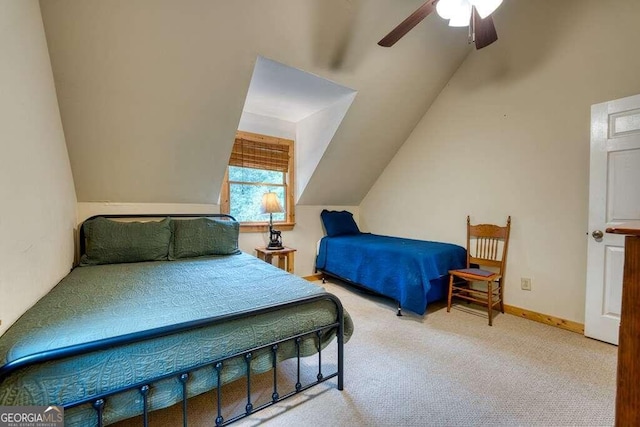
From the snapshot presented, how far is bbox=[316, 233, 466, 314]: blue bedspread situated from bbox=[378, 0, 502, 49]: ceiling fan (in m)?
1.84

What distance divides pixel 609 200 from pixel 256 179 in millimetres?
3544

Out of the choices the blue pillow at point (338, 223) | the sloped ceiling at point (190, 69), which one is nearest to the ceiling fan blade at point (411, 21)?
the sloped ceiling at point (190, 69)

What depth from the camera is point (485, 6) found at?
1529mm

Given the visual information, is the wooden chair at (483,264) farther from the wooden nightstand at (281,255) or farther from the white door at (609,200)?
the wooden nightstand at (281,255)

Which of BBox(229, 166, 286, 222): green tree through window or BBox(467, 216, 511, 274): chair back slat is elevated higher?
BBox(229, 166, 286, 222): green tree through window

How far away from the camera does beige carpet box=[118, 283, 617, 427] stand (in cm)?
143

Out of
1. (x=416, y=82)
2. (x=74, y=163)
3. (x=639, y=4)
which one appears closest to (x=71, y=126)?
(x=74, y=163)

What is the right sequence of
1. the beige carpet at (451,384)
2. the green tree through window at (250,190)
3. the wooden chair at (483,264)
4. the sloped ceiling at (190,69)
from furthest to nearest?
the green tree through window at (250,190) < the wooden chair at (483,264) < the sloped ceiling at (190,69) < the beige carpet at (451,384)

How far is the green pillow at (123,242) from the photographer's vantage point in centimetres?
228

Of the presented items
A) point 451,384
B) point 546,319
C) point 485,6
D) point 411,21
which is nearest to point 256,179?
point 411,21

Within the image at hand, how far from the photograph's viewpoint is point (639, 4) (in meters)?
2.08

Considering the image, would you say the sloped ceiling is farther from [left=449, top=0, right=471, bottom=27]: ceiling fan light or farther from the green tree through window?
[left=449, top=0, right=471, bottom=27]: ceiling fan light

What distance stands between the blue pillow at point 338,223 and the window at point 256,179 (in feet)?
1.70

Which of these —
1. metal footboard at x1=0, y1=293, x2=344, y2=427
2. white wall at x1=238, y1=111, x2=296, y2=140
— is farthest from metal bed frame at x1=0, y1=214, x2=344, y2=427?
white wall at x1=238, y1=111, x2=296, y2=140
